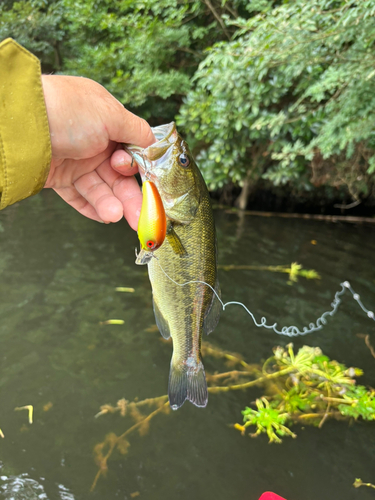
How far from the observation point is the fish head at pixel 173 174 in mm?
1529

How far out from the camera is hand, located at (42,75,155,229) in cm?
141

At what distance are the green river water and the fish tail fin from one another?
3.18 feet

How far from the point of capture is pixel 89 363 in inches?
130

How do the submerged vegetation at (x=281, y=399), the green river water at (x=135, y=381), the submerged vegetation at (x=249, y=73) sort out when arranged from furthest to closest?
the submerged vegetation at (x=249, y=73) < the submerged vegetation at (x=281, y=399) < the green river water at (x=135, y=381)

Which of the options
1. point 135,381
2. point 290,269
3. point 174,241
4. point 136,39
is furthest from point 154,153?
point 136,39

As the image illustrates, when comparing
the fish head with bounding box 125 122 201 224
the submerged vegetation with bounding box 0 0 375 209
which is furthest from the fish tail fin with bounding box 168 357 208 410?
the submerged vegetation with bounding box 0 0 375 209

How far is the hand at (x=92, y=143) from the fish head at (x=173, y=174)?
0.34ft

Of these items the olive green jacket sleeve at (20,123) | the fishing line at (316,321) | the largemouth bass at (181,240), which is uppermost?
the olive green jacket sleeve at (20,123)

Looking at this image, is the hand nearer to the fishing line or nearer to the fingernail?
the fingernail

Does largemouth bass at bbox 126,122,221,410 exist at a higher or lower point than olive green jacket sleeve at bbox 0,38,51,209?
lower

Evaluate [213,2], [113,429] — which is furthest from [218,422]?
[213,2]

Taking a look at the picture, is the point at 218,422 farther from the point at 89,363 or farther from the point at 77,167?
the point at 77,167

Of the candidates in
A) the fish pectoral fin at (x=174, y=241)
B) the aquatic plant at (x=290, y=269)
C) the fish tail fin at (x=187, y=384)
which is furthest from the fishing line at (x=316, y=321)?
the fish pectoral fin at (x=174, y=241)

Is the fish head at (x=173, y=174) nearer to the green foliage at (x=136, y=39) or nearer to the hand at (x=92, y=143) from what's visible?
the hand at (x=92, y=143)
